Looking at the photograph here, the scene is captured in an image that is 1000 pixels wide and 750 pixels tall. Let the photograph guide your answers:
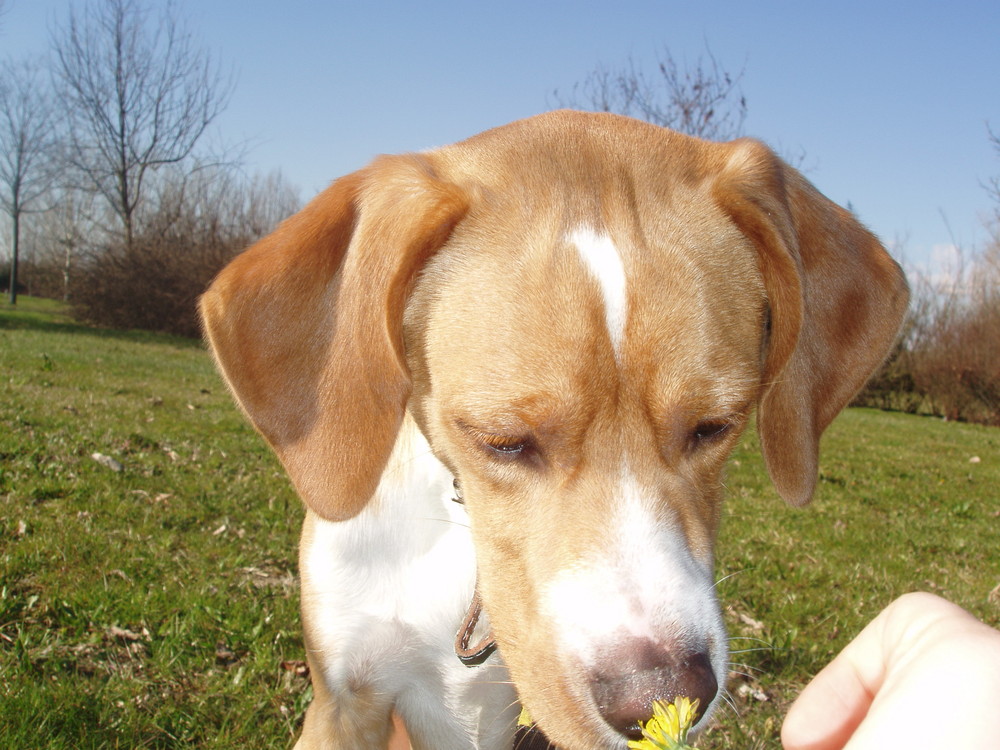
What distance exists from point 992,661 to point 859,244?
2.09 meters

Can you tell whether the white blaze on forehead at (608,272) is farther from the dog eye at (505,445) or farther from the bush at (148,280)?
the bush at (148,280)

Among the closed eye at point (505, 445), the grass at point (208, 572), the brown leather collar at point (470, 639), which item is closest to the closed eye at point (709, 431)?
the closed eye at point (505, 445)

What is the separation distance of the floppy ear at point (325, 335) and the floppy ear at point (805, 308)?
1019mm

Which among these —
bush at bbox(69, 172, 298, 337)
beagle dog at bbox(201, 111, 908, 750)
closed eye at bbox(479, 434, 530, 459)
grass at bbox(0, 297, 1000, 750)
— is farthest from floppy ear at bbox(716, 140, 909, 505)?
bush at bbox(69, 172, 298, 337)

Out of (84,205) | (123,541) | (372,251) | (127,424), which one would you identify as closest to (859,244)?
(372,251)

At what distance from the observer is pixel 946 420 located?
28875 mm

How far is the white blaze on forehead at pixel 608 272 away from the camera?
2170 millimetres

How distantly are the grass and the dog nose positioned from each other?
1.89 ft

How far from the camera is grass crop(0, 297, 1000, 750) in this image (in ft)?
11.8

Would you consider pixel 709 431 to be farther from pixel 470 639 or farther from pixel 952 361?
pixel 952 361

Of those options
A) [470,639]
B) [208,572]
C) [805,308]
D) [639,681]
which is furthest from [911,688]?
[208,572]

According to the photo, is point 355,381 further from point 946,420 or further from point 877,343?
point 946,420

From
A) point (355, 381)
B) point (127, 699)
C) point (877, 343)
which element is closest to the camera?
point (355, 381)

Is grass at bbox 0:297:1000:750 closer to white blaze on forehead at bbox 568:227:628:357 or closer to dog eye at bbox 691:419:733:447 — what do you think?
dog eye at bbox 691:419:733:447
